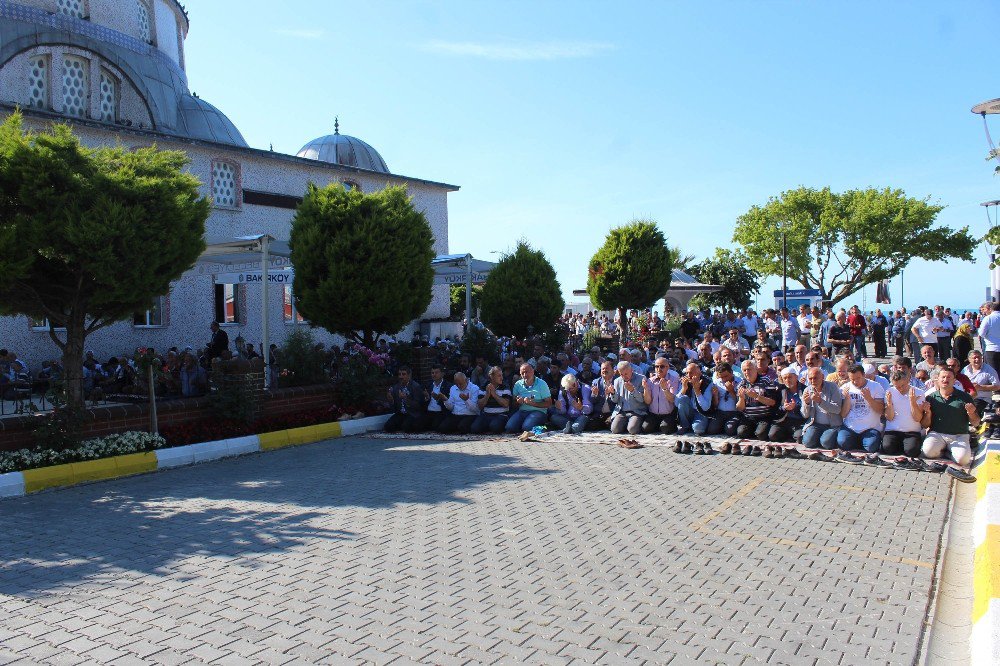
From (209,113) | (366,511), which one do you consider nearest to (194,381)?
(366,511)

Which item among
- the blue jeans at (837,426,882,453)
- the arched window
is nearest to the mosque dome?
the arched window

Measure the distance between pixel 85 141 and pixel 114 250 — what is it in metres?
12.8

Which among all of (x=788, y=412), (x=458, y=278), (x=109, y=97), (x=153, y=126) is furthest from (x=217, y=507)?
(x=109, y=97)

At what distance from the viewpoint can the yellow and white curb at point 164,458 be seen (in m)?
8.50

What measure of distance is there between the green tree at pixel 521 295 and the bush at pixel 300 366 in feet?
26.6

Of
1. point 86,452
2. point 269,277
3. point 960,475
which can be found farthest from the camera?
point 269,277

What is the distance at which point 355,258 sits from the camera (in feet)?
47.8

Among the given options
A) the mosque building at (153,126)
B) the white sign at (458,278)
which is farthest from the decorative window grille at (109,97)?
the white sign at (458,278)

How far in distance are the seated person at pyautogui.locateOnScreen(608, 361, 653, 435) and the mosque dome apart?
2091cm

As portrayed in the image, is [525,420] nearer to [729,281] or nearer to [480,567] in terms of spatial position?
[480,567]

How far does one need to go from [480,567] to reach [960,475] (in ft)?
19.2

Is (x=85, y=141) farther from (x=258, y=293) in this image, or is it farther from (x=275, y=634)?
(x=275, y=634)

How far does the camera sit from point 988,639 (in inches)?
155

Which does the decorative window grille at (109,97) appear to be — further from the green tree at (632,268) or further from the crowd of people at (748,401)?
the green tree at (632,268)
